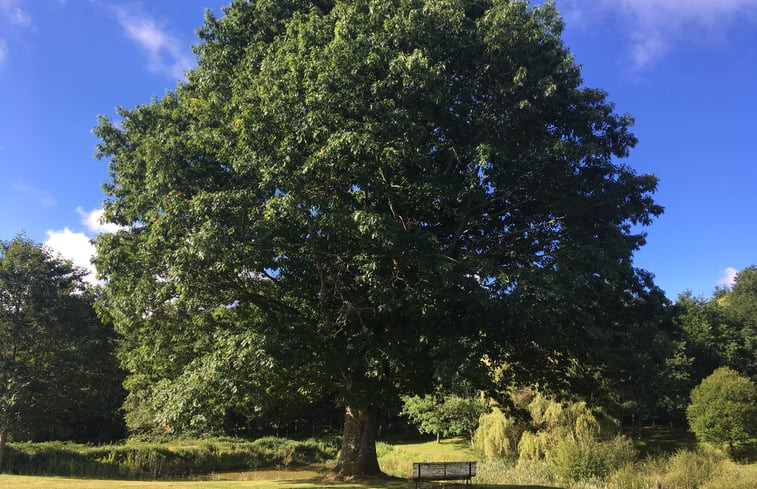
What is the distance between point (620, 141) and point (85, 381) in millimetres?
29040

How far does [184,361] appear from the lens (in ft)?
45.5

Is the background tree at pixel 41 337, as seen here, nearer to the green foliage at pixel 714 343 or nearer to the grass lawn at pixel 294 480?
the grass lawn at pixel 294 480

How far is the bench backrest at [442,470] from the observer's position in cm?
1339

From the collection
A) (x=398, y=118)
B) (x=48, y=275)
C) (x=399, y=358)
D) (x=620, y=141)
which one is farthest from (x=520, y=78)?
(x=48, y=275)

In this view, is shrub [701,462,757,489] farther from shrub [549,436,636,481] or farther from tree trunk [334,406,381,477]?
tree trunk [334,406,381,477]

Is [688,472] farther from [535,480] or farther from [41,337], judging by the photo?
[41,337]

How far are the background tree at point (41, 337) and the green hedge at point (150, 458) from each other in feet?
3.86

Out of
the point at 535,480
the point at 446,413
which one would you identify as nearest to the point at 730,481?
the point at 535,480

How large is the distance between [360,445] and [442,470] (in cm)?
300

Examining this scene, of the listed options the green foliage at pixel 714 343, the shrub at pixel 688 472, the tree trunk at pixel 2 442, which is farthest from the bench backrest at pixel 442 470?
the green foliage at pixel 714 343

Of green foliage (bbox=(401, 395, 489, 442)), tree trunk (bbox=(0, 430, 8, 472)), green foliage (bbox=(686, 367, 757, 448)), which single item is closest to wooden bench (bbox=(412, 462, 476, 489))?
green foliage (bbox=(401, 395, 489, 442))

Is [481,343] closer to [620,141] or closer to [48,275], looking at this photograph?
[620,141]

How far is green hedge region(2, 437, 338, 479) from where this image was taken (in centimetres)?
2272

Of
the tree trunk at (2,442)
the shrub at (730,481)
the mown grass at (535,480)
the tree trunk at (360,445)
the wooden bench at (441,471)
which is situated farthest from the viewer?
the tree trunk at (2,442)
